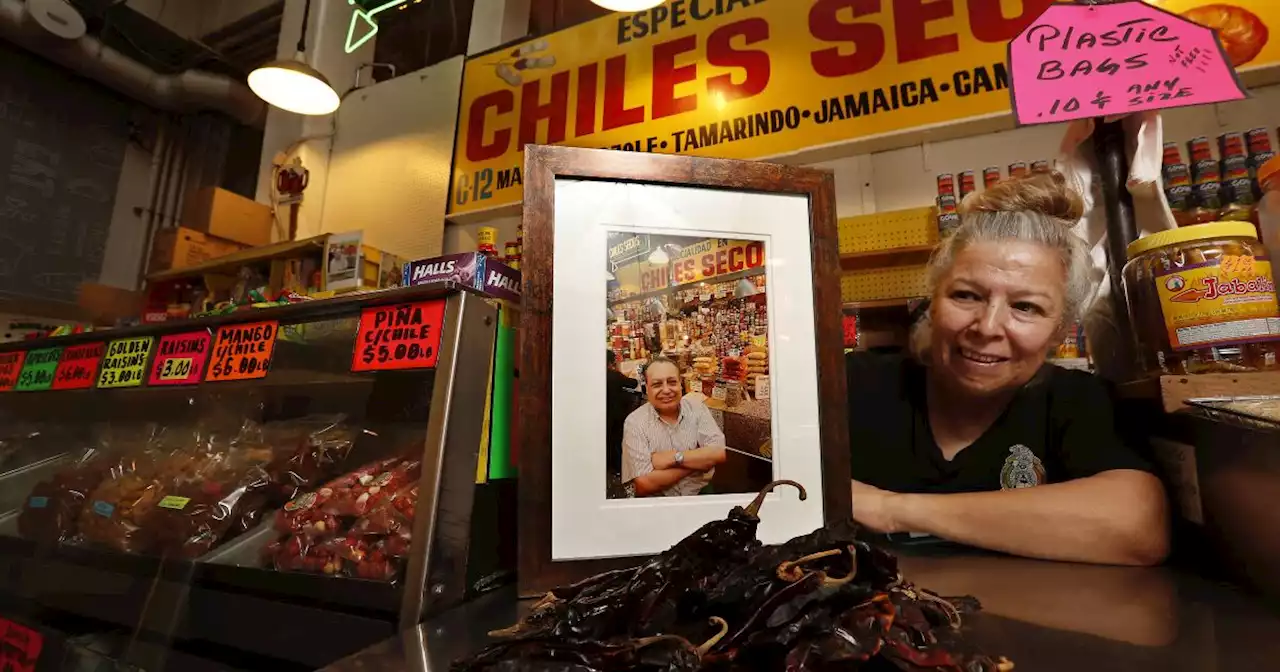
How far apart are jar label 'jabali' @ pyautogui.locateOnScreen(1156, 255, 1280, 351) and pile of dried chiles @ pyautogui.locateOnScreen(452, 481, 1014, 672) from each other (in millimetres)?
739

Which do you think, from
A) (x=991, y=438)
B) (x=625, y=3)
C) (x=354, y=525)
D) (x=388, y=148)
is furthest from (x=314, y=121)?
(x=991, y=438)

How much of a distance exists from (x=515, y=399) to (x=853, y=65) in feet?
7.70

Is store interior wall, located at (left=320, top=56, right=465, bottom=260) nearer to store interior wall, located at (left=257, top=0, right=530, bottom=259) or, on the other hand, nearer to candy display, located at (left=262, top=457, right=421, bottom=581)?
store interior wall, located at (left=257, top=0, right=530, bottom=259)

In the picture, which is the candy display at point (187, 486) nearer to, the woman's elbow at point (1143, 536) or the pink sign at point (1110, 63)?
the woman's elbow at point (1143, 536)

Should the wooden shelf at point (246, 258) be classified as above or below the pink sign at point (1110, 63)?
above

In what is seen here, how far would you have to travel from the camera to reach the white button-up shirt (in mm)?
895

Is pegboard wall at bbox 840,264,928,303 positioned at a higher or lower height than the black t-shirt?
higher

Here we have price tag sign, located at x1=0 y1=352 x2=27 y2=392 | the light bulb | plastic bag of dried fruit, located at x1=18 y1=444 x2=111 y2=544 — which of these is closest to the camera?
plastic bag of dried fruit, located at x1=18 y1=444 x2=111 y2=544

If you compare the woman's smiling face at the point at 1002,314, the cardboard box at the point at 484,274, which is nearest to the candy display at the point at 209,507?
the cardboard box at the point at 484,274

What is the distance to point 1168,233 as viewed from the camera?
3.47 ft

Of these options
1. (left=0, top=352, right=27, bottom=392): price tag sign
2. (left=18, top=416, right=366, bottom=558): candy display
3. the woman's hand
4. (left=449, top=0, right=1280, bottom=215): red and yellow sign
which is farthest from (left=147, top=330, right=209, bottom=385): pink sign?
(left=449, top=0, right=1280, bottom=215): red and yellow sign

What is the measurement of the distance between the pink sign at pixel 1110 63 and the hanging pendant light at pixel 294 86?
340cm

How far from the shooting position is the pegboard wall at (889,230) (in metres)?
2.63

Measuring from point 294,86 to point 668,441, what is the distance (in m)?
3.40
